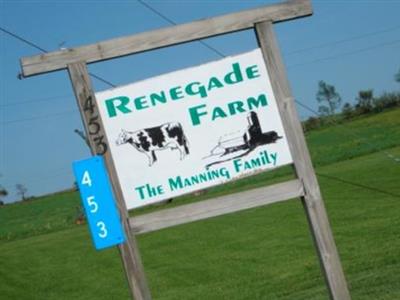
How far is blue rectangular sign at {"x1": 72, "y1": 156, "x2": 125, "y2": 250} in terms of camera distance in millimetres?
4879

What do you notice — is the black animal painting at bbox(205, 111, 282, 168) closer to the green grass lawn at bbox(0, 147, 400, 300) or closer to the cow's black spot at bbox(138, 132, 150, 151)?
the cow's black spot at bbox(138, 132, 150, 151)

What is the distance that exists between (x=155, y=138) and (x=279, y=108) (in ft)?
3.06

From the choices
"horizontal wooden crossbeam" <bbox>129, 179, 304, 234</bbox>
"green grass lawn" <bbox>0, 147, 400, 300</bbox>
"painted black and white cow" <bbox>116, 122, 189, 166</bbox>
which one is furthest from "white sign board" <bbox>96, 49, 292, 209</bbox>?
"green grass lawn" <bbox>0, 147, 400, 300</bbox>

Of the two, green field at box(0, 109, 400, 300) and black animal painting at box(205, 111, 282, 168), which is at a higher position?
black animal painting at box(205, 111, 282, 168)

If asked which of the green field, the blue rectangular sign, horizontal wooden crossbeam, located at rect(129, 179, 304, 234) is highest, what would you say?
the blue rectangular sign

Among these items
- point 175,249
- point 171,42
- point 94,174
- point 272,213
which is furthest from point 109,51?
point 272,213

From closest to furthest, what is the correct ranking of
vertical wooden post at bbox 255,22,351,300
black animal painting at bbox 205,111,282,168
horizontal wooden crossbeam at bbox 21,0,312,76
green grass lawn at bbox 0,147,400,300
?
horizontal wooden crossbeam at bbox 21,0,312,76
black animal painting at bbox 205,111,282,168
vertical wooden post at bbox 255,22,351,300
green grass lawn at bbox 0,147,400,300

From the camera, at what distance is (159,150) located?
518 centimetres

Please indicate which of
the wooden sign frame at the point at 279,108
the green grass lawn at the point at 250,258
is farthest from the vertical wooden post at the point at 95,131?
the green grass lawn at the point at 250,258

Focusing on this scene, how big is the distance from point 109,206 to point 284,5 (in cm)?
194

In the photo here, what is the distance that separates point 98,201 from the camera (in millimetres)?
4898

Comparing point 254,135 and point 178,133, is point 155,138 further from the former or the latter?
point 254,135

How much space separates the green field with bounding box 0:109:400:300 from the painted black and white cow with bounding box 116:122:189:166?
278 centimetres

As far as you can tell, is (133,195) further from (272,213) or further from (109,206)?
(272,213)
